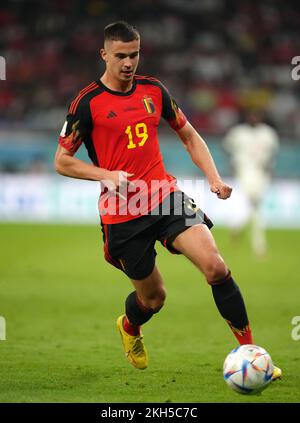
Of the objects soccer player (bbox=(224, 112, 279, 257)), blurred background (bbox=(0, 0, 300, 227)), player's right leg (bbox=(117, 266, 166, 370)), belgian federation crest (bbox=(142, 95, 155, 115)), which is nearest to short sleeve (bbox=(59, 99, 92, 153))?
belgian federation crest (bbox=(142, 95, 155, 115))

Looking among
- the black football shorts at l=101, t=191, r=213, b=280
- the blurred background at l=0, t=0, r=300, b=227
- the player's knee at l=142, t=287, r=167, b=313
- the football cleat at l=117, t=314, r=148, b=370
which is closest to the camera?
→ the black football shorts at l=101, t=191, r=213, b=280

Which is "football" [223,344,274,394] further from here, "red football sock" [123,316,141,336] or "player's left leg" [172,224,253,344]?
"red football sock" [123,316,141,336]

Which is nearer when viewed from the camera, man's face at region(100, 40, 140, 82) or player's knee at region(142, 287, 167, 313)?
man's face at region(100, 40, 140, 82)

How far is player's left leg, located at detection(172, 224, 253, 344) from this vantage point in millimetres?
5617

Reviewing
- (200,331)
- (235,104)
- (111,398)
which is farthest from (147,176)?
(235,104)

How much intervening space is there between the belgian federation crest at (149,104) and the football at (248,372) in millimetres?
1810

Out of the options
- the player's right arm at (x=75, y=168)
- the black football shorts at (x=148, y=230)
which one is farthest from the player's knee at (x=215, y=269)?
the player's right arm at (x=75, y=168)

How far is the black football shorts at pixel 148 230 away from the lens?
233 inches

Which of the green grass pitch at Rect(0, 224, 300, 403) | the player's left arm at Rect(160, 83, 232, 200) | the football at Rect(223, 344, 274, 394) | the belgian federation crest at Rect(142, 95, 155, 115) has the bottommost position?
the green grass pitch at Rect(0, 224, 300, 403)

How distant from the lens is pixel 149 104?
602 centimetres

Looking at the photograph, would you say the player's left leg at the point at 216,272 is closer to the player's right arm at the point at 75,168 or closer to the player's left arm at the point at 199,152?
the player's left arm at the point at 199,152

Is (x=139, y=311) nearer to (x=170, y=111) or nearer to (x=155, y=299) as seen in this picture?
(x=155, y=299)

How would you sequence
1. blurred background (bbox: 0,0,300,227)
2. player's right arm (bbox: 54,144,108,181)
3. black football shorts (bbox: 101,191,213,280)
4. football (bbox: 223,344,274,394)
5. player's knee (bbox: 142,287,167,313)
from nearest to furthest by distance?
football (bbox: 223,344,274,394) < player's right arm (bbox: 54,144,108,181) < black football shorts (bbox: 101,191,213,280) < player's knee (bbox: 142,287,167,313) < blurred background (bbox: 0,0,300,227)

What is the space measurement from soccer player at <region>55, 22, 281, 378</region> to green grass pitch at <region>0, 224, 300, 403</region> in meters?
0.63
